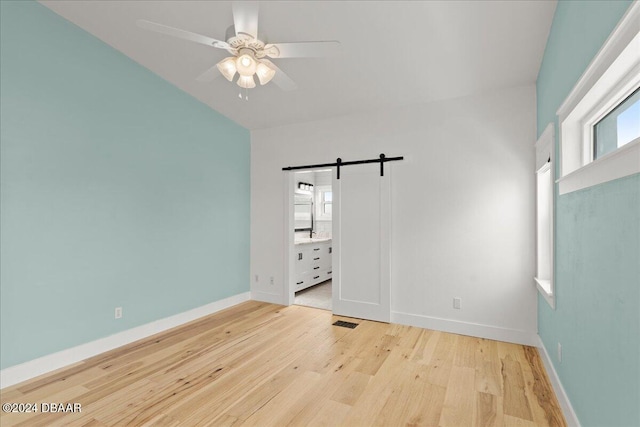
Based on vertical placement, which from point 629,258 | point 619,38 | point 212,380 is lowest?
point 212,380

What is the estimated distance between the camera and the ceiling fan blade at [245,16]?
5.98 ft

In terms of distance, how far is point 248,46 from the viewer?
85.0 inches

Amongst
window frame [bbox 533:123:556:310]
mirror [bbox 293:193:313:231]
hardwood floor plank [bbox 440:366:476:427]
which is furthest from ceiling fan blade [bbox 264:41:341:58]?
mirror [bbox 293:193:313:231]

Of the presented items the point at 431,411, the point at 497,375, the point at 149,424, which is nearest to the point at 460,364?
the point at 497,375

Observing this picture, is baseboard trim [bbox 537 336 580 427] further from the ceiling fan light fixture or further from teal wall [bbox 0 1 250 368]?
teal wall [bbox 0 1 250 368]

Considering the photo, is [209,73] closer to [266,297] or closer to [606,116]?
[606,116]

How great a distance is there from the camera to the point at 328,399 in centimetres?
227

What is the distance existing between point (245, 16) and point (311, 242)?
405cm

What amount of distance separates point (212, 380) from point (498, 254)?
300cm

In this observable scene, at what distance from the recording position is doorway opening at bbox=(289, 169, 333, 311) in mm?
4875

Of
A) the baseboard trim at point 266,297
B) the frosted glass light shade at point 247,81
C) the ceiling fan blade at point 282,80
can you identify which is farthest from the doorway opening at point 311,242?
the frosted glass light shade at point 247,81

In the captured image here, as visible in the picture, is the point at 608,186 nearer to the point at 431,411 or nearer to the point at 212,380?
the point at 431,411

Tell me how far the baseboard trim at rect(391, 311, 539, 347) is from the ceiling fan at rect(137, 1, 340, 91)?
3.02 metres

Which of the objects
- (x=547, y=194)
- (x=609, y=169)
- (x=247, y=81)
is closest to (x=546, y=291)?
(x=547, y=194)
